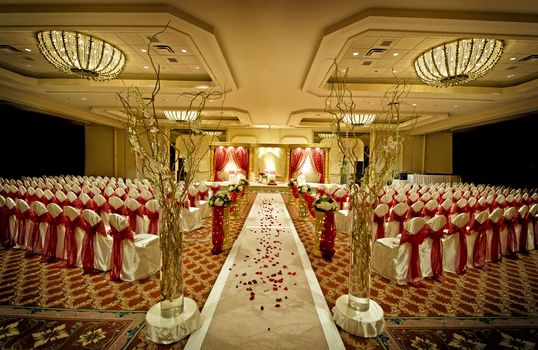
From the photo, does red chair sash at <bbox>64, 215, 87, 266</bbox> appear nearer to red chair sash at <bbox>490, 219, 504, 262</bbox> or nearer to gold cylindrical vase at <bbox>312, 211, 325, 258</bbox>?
gold cylindrical vase at <bbox>312, 211, 325, 258</bbox>

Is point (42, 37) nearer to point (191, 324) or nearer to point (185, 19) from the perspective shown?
point (185, 19)

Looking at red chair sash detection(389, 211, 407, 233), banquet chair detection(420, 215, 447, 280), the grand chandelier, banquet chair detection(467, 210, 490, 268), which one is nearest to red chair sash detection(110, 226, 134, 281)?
banquet chair detection(420, 215, 447, 280)

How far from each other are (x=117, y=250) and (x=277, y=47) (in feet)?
12.8

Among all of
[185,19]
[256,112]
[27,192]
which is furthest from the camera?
[256,112]

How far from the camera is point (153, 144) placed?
7.33 feet

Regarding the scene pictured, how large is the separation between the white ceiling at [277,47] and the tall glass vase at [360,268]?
2590 millimetres

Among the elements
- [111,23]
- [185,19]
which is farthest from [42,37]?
[185,19]

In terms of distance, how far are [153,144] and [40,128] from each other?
11676mm

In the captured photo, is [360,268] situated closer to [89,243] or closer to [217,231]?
[217,231]

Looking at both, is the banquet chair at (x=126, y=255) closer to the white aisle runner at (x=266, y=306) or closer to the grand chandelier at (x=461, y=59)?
the white aisle runner at (x=266, y=306)

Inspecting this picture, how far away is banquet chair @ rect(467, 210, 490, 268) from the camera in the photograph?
3967 millimetres

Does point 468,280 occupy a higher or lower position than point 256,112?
lower

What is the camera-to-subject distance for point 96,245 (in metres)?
3.60

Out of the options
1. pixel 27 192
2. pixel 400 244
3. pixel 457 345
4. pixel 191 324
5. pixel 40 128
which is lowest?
pixel 457 345
